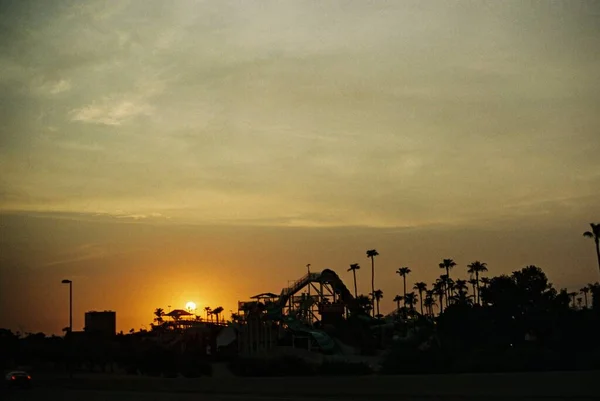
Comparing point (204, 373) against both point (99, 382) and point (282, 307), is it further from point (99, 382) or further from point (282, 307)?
point (282, 307)

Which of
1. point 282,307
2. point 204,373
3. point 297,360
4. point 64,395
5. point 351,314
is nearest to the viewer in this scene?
point 64,395

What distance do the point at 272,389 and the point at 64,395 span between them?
11.7 metres

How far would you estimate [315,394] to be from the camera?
33.8m

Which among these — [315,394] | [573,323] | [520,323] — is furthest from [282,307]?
[315,394]

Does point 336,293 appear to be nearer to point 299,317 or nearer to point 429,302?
point 299,317

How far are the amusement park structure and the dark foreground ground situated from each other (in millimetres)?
27036

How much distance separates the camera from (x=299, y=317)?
75500 mm

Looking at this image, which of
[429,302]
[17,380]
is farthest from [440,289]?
[17,380]

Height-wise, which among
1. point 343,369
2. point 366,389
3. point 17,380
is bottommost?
point 17,380

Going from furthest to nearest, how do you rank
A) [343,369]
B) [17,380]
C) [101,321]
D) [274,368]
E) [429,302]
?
[429,302]
[101,321]
[274,368]
[17,380]
[343,369]

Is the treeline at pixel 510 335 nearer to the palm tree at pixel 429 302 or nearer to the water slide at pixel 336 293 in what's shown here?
the water slide at pixel 336 293

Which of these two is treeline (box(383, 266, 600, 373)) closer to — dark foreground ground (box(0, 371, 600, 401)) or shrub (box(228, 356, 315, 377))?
shrub (box(228, 356, 315, 377))

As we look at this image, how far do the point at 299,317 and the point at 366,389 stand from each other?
141ft

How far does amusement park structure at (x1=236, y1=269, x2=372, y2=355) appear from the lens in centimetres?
7244
